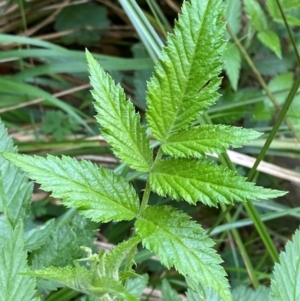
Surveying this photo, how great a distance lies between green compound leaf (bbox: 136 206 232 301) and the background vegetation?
0.45 m

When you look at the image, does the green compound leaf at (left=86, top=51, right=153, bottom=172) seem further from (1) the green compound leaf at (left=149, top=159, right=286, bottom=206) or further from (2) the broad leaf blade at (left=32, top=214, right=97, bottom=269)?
(2) the broad leaf blade at (left=32, top=214, right=97, bottom=269)

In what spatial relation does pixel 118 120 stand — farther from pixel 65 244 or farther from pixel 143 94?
pixel 143 94

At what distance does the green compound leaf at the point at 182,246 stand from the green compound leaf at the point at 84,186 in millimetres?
32

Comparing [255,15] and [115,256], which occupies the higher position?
[255,15]

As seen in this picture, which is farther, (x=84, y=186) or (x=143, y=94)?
(x=143, y=94)

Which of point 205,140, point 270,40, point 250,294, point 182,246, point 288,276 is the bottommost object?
point 250,294

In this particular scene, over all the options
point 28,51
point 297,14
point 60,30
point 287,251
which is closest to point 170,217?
point 287,251

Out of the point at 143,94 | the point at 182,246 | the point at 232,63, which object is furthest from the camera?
the point at 143,94

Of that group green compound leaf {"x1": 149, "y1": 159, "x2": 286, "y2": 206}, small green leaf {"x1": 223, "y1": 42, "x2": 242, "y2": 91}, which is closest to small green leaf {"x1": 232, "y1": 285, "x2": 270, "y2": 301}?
green compound leaf {"x1": 149, "y1": 159, "x2": 286, "y2": 206}

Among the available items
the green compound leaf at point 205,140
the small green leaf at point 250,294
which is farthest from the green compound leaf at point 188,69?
the small green leaf at point 250,294

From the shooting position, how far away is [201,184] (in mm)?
614

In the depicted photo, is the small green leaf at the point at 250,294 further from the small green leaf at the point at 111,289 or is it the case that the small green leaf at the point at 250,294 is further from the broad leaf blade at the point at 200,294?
the small green leaf at the point at 111,289

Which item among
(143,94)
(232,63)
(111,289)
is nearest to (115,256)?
(111,289)

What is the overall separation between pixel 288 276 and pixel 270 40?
73 cm
